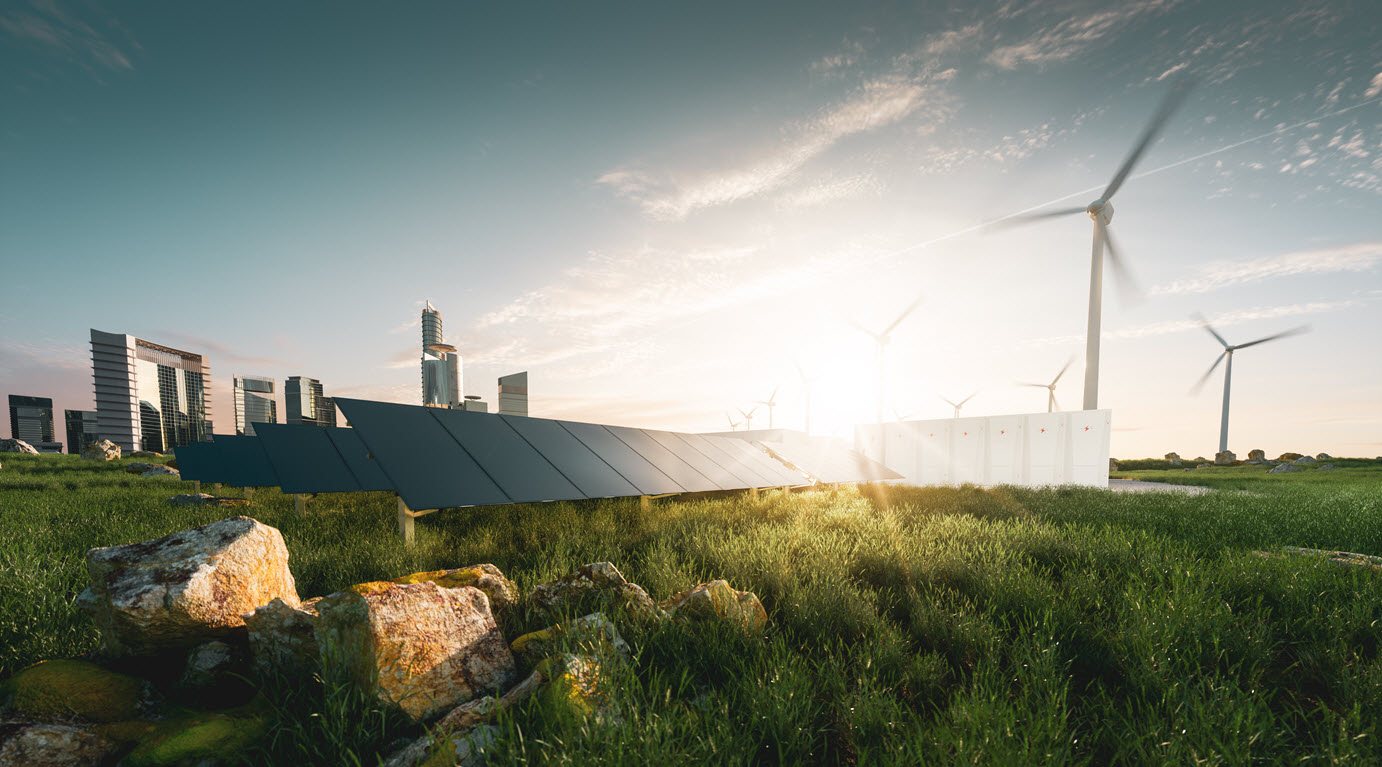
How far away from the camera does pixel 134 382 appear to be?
182 metres

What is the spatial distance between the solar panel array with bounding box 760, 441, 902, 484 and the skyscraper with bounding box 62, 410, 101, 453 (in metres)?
224

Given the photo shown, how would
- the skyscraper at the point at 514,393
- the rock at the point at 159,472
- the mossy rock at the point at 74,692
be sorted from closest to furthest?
the mossy rock at the point at 74,692 → the rock at the point at 159,472 → the skyscraper at the point at 514,393

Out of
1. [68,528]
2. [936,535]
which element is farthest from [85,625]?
[936,535]

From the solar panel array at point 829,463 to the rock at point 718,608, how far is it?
12841 millimetres

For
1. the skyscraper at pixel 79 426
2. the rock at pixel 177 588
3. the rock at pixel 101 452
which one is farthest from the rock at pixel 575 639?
the skyscraper at pixel 79 426

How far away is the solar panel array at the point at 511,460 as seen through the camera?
770 centimetres

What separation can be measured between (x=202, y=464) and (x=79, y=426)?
236 meters

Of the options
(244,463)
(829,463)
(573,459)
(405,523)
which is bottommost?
(829,463)

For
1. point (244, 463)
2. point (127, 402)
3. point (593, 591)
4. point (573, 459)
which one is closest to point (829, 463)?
point (573, 459)

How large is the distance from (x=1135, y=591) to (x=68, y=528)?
16290mm

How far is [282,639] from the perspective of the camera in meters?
3.52

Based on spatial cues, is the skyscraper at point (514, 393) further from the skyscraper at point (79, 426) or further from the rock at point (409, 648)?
the skyscraper at point (79, 426)

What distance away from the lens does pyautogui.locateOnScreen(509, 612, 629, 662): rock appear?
11.5ft

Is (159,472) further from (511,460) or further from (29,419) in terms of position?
(29,419)
